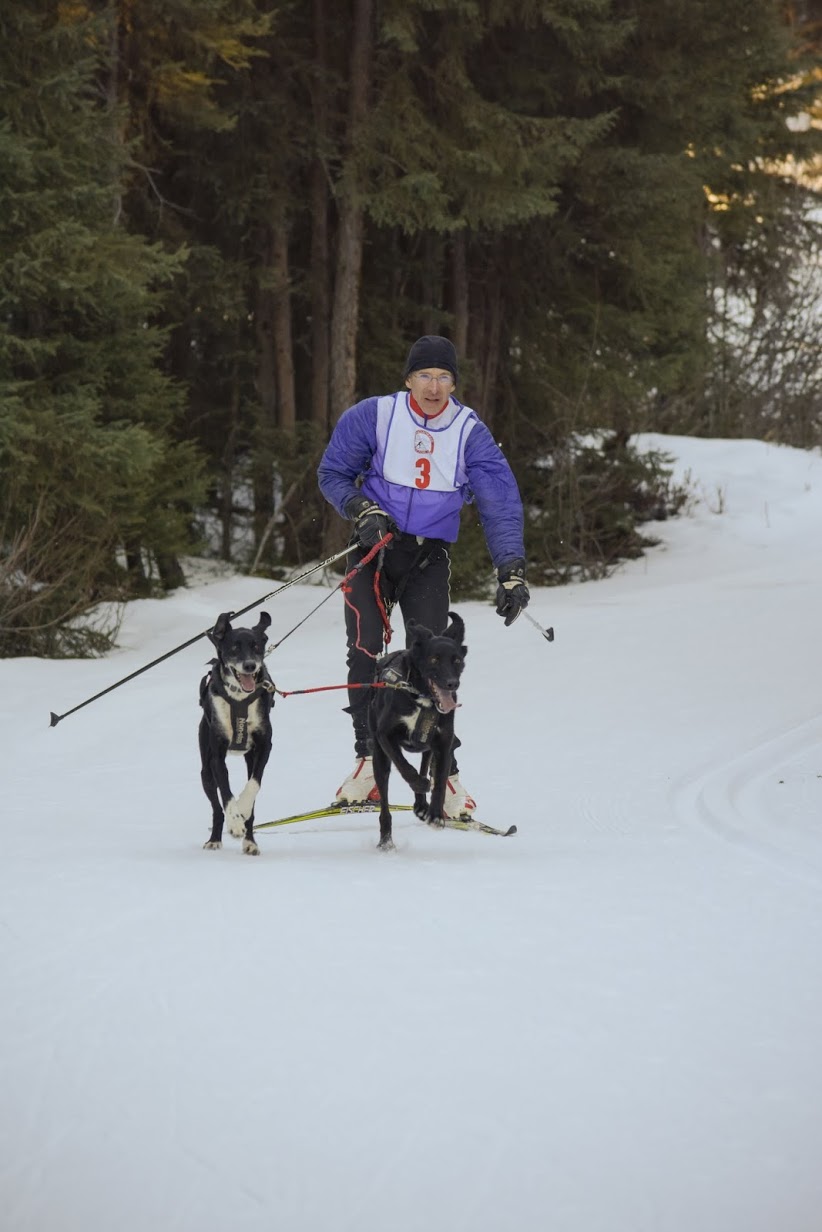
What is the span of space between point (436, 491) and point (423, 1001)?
2.94 metres

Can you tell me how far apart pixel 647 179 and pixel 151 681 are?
9.08 meters

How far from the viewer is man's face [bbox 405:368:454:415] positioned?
6188 millimetres

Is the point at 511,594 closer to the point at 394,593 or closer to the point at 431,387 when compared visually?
the point at 394,593

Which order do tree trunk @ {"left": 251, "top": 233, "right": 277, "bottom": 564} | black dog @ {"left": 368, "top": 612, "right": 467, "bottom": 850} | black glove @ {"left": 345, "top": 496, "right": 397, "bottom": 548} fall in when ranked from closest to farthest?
black dog @ {"left": 368, "top": 612, "right": 467, "bottom": 850} < black glove @ {"left": 345, "top": 496, "right": 397, "bottom": 548} < tree trunk @ {"left": 251, "top": 233, "right": 277, "bottom": 564}

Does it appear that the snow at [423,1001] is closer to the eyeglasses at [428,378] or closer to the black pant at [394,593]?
the black pant at [394,593]

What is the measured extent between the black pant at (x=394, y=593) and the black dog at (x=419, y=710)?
0.49 meters

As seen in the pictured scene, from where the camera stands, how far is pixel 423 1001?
12.9ft

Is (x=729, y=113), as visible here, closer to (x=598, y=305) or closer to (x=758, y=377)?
(x=598, y=305)

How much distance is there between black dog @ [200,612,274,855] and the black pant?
0.87 meters

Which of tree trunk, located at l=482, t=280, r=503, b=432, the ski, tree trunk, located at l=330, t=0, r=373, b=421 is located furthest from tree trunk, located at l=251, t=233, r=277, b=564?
the ski

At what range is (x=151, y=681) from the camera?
38.3 ft

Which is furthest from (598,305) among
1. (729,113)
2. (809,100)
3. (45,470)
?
(45,470)

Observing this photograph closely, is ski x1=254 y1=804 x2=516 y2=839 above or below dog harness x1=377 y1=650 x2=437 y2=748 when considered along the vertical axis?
below

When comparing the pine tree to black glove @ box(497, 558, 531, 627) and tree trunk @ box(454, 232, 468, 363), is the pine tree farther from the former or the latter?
black glove @ box(497, 558, 531, 627)
